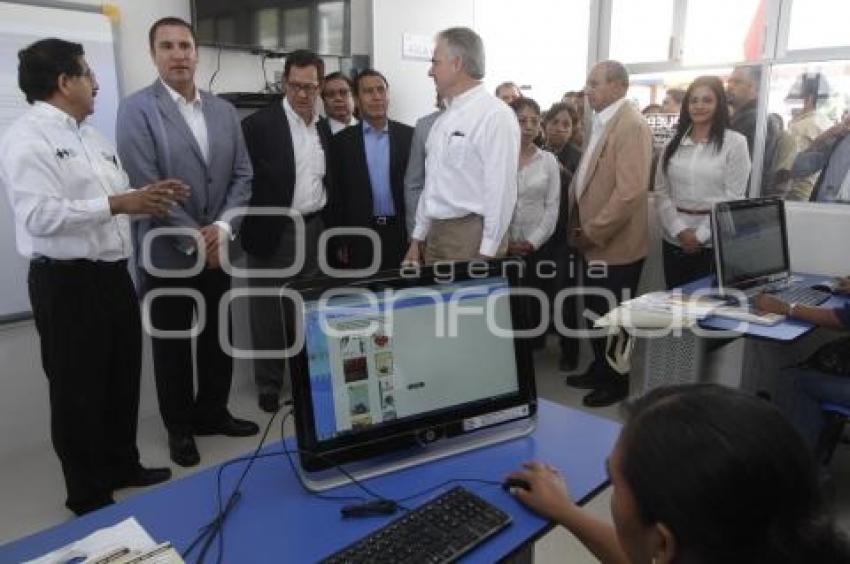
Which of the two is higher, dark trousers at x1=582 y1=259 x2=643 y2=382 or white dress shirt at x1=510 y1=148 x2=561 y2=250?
white dress shirt at x1=510 y1=148 x2=561 y2=250

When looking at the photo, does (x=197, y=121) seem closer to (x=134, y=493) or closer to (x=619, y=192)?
(x=134, y=493)

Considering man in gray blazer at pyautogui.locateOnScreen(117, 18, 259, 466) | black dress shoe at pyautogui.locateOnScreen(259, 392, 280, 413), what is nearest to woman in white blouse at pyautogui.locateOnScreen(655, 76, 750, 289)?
man in gray blazer at pyautogui.locateOnScreen(117, 18, 259, 466)

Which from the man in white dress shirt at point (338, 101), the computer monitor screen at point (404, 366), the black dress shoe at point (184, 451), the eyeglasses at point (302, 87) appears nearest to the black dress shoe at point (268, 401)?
the black dress shoe at point (184, 451)

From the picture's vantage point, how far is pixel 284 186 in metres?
3.13

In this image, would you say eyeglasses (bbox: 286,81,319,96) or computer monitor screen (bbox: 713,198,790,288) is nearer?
computer monitor screen (bbox: 713,198,790,288)

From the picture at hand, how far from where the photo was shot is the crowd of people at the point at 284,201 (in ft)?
7.07

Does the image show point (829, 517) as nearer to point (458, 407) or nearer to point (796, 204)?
point (458, 407)

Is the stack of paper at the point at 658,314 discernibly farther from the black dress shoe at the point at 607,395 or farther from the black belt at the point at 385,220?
the black belt at the point at 385,220

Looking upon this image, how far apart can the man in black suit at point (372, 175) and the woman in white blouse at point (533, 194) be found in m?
0.66

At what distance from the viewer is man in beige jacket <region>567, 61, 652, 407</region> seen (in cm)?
316

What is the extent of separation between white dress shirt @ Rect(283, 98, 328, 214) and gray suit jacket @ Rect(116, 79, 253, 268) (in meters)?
0.40

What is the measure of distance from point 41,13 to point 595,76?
250cm

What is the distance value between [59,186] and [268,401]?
5.28 ft

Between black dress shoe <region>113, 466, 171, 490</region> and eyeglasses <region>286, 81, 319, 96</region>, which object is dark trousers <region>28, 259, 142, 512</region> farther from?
eyeglasses <region>286, 81, 319, 96</region>
